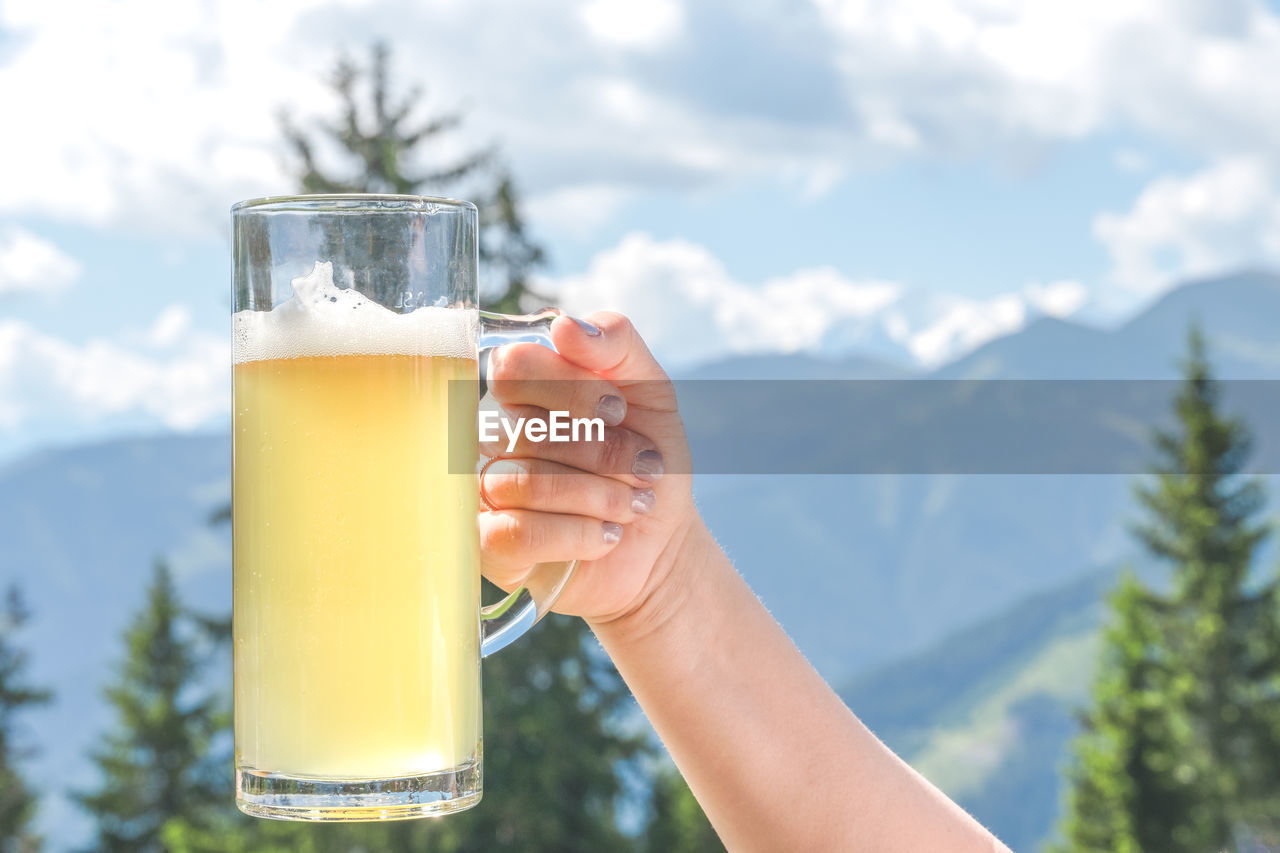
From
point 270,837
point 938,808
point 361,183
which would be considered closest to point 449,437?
point 938,808

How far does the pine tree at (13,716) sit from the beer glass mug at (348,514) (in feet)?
115

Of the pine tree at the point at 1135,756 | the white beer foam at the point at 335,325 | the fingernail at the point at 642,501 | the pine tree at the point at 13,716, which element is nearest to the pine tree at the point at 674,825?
the pine tree at the point at 1135,756

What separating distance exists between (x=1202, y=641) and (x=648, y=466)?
1409 inches

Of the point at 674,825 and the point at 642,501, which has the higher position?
the point at 642,501

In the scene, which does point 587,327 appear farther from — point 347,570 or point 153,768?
point 153,768

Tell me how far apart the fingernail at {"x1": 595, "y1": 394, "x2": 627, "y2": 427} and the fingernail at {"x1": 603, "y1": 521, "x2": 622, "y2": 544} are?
0.13m

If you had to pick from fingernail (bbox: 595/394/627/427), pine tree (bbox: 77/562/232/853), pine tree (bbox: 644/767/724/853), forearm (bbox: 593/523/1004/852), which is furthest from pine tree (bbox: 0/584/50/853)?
fingernail (bbox: 595/394/627/427)

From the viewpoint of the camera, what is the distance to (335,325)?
1.43 metres

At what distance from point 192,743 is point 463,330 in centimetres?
3735

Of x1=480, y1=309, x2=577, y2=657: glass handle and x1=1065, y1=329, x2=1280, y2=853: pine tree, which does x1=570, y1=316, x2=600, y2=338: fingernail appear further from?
x1=1065, y1=329, x2=1280, y2=853: pine tree

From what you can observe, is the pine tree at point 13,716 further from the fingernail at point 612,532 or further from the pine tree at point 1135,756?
the fingernail at point 612,532

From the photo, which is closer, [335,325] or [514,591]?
[335,325]

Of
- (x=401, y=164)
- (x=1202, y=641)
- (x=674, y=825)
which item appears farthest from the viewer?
(x=674, y=825)

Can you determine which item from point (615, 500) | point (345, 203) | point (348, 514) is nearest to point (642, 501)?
point (615, 500)
